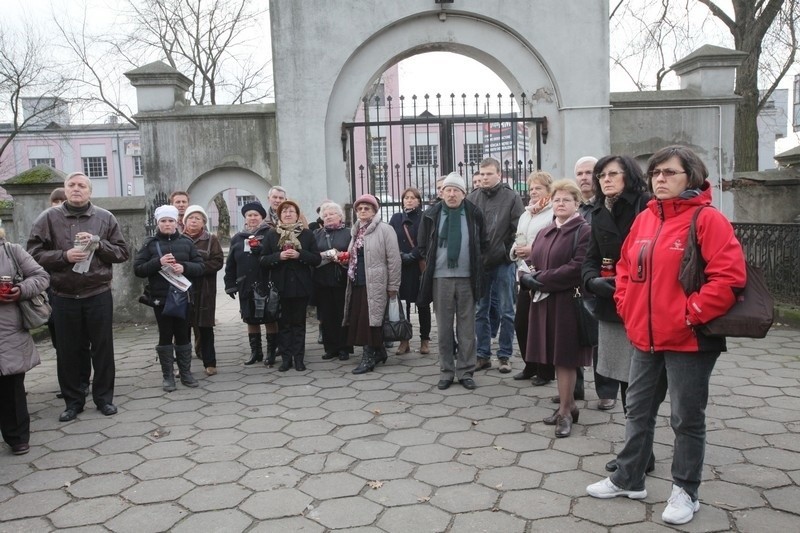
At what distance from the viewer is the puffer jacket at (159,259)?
20.6ft

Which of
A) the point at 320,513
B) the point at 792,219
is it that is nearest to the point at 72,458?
the point at 320,513

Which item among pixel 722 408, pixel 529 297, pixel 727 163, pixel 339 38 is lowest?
pixel 722 408

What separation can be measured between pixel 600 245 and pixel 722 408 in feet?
7.49

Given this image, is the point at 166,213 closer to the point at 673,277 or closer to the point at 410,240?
the point at 410,240

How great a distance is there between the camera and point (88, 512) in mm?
3854

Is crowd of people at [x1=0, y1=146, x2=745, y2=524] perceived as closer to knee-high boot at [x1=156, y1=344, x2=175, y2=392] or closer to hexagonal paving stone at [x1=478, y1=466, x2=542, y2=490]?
knee-high boot at [x1=156, y1=344, x2=175, y2=392]

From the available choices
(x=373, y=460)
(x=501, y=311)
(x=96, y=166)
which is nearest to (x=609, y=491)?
(x=373, y=460)

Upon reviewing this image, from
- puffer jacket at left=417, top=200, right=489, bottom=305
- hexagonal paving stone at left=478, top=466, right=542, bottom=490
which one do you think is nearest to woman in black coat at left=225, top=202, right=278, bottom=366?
puffer jacket at left=417, top=200, right=489, bottom=305

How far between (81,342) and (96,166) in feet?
153

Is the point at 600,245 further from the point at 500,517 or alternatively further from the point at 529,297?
the point at 500,517

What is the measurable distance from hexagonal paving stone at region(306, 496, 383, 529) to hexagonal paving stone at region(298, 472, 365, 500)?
0.09 m

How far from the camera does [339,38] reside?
31.5 ft

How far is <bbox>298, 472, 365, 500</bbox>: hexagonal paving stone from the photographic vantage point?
13.0 ft

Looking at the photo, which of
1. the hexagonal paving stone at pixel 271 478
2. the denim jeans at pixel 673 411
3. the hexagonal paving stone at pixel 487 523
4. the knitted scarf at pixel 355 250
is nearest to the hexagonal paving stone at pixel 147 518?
the hexagonal paving stone at pixel 271 478
